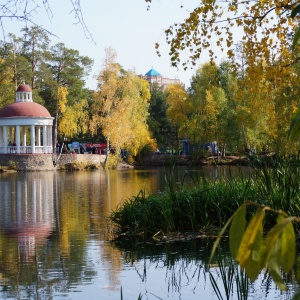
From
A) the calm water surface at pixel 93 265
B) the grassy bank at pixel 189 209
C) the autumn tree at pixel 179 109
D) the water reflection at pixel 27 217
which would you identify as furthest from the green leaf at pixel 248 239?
the autumn tree at pixel 179 109

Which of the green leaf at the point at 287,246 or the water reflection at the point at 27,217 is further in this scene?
the water reflection at the point at 27,217

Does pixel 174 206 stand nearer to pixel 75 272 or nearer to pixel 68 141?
pixel 75 272

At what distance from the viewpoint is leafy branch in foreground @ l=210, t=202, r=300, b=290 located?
1099 millimetres

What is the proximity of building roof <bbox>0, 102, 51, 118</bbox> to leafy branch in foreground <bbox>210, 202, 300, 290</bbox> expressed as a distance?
46684 mm

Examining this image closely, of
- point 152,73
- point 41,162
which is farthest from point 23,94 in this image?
point 152,73

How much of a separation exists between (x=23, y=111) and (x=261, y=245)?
46996mm

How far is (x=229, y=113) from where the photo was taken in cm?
5000

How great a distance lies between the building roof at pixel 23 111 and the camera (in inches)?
1849

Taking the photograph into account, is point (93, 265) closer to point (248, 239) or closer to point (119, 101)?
point (248, 239)

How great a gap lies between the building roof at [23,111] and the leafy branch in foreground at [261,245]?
46.7 metres

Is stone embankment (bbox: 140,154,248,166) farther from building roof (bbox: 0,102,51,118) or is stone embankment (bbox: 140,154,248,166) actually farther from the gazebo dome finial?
the gazebo dome finial

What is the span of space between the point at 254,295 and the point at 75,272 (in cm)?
270

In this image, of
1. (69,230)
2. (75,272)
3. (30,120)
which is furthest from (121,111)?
(75,272)

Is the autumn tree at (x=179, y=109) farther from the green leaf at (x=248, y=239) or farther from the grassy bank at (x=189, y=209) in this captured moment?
the green leaf at (x=248, y=239)
